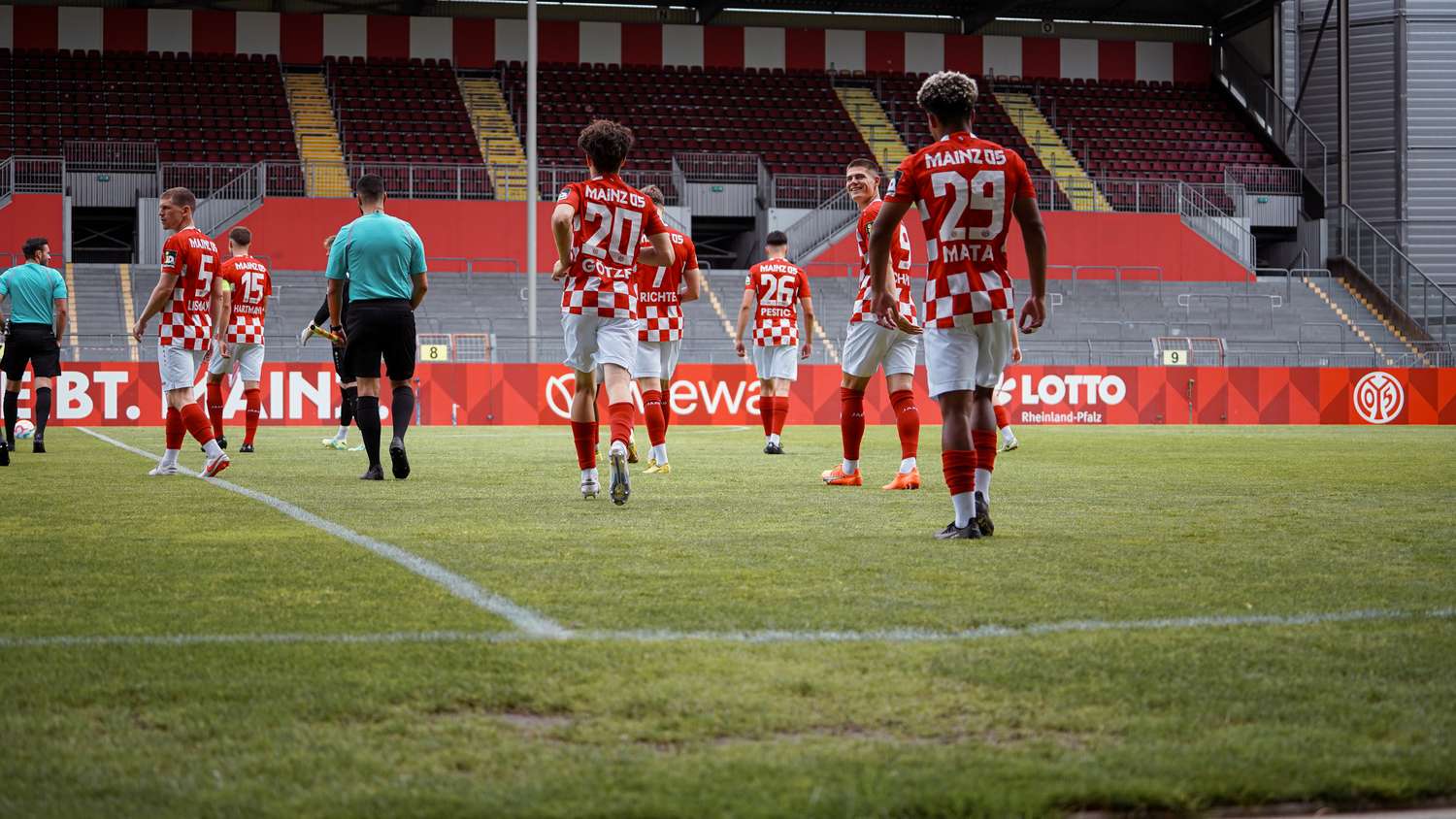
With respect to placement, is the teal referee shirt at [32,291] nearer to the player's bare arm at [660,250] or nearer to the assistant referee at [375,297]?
Result: the assistant referee at [375,297]

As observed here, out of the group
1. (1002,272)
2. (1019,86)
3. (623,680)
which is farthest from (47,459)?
(1019,86)

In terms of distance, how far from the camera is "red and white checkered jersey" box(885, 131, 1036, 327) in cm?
677

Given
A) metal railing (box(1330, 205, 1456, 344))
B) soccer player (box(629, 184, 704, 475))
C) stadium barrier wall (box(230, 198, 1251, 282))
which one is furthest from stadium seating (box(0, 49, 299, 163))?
metal railing (box(1330, 205, 1456, 344))

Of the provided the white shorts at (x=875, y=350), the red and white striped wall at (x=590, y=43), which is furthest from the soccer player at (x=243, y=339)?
the red and white striped wall at (x=590, y=43)

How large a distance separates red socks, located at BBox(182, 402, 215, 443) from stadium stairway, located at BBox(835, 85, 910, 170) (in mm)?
28969

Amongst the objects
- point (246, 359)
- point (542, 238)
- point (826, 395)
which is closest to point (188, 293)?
point (246, 359)

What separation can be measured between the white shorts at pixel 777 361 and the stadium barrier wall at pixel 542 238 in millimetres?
17768

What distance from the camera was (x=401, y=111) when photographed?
38.3 metres

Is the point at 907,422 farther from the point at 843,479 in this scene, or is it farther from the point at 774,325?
the point at 774,325

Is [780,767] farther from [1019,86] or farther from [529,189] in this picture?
[1019,86]

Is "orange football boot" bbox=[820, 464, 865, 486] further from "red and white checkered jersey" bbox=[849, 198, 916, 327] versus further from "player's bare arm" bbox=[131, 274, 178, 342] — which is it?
"player's bare arm" bbox=[131, 274, 178, 342]

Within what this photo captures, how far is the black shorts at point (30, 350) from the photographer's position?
1477 centimetres

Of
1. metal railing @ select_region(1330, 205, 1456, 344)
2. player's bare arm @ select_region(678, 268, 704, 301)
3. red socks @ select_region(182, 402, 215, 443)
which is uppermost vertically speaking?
metal railing @ select_region(1330, 205, 1456, 344)

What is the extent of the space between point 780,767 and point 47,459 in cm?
1173
